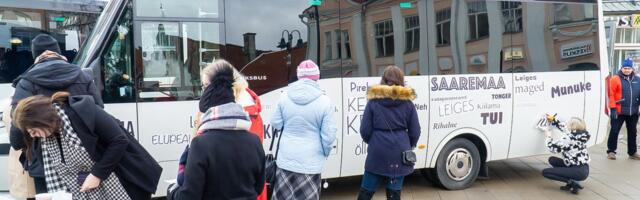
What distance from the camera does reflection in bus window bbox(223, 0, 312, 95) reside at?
5.23 meters

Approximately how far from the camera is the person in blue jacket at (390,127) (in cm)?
485

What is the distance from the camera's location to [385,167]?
4.89 meters

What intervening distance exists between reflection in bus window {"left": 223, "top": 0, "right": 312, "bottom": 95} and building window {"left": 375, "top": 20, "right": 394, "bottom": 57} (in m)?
0.56

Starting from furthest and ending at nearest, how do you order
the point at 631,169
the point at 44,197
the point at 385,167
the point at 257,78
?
the point at 631,169 < the point at 257,78 < the point at 385,167 < the point at 44,197

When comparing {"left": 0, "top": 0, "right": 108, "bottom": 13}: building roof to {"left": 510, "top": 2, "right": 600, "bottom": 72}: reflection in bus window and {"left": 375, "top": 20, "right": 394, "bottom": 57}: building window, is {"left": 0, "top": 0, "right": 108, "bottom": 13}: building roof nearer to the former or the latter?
{"left": 375, "top": 20, "right": 394, "bottom": 57}: building window

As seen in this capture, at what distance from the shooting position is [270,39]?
5387 millimetres

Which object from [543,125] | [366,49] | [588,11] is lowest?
[543,125]

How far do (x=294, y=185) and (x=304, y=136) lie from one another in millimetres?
411

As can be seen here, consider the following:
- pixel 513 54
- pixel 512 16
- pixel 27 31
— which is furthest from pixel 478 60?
pixel 27 31

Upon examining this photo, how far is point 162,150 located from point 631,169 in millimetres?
7076

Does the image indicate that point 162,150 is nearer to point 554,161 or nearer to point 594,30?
point 554,161

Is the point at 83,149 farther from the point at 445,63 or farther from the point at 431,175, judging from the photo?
the point at 431,175

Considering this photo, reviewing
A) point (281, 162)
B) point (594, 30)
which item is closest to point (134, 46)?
point (281, 162)

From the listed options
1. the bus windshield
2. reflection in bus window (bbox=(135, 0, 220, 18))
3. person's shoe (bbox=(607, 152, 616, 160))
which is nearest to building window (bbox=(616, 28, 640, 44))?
person's shoe (bbox=(607, 152, 616, 160))
